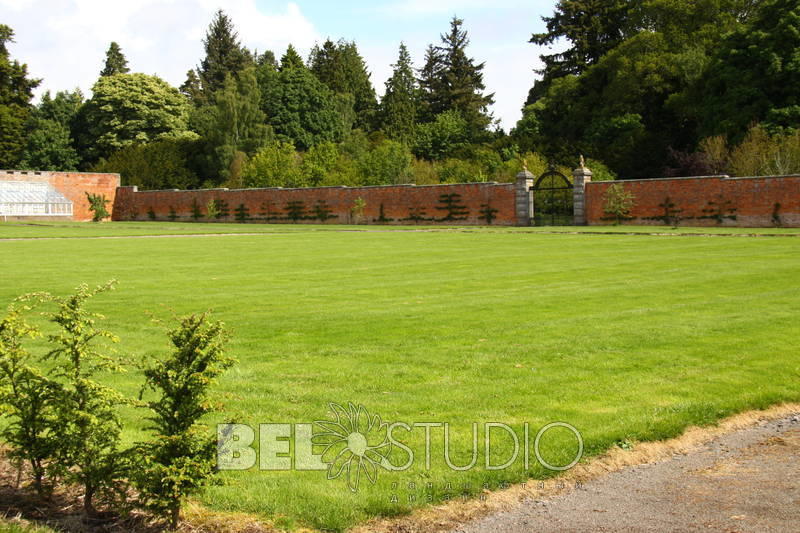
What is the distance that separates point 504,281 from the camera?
14195 mm

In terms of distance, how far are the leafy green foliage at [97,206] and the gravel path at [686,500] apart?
Answer: 65.5m

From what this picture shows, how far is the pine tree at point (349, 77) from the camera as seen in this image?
88.9 m

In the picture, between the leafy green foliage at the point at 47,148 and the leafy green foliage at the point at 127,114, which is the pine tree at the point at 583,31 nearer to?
the leafy green foliage at the point at 127,114

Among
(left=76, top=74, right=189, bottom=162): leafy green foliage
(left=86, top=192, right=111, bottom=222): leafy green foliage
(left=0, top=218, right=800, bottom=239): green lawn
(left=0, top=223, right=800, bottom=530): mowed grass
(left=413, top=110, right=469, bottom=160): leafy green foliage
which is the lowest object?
(left=0, top=223, right=800, bottom=530): mowed grass

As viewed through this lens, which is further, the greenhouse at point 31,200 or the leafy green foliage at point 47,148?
the leafy green foliage at point 47,148

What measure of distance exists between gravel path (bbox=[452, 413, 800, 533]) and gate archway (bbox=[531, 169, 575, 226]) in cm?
3958

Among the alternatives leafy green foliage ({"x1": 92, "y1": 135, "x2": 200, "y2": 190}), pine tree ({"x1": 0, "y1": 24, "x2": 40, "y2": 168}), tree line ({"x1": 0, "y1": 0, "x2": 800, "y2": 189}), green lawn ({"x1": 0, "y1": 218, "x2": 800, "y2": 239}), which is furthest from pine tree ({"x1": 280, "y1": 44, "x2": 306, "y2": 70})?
green lawn ({"x1": 0, "y1": 218, "x2": 800, "y2": 239})

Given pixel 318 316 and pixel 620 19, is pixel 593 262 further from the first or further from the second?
pixel 620 19

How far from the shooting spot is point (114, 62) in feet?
300

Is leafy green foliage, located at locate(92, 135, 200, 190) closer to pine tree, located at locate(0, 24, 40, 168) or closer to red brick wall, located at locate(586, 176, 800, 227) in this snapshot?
pine tree, located at locate(0, 24, 40, 168)

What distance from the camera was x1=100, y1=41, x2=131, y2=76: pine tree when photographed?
300 feet

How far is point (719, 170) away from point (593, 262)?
30411 millimetres

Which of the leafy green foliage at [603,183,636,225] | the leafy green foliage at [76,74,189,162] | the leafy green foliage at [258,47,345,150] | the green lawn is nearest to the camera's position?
the green lawn

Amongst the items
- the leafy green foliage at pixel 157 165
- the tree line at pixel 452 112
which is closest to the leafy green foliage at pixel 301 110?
the tree line at pixel 452 112
